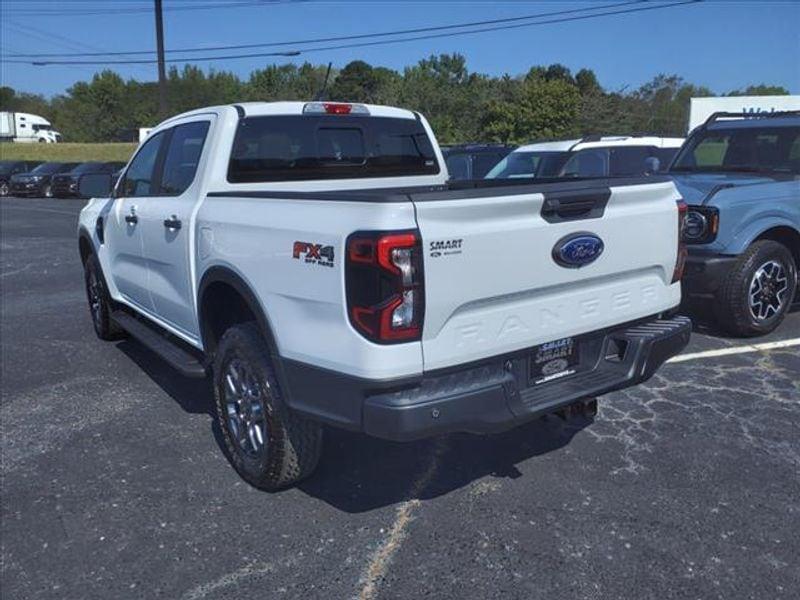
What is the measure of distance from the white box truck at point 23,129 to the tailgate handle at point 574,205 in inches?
3238

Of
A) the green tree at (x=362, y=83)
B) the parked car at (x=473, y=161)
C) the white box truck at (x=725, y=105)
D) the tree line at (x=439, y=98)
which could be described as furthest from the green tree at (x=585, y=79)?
the parked car at (x=473, y=161)

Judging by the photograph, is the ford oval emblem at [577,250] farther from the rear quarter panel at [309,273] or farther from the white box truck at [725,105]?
the white box truck at [725,105]

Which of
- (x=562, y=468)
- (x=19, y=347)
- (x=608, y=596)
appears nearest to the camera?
(x=608, y=596)

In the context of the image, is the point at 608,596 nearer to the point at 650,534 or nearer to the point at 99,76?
the point at 650,534

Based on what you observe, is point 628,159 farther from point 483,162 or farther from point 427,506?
point 427,506

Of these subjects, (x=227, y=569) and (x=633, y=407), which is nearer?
(x=227, y=569)

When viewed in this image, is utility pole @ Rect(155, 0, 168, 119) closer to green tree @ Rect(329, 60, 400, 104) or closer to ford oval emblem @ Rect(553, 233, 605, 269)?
ford oval emblem @ Rect(553, 233, 605, 269)

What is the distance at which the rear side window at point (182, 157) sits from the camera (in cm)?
434

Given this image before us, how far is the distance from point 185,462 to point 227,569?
1.18 meters

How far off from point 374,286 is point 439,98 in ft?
222

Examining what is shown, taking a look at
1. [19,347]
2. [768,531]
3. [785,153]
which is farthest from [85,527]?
[785,153]

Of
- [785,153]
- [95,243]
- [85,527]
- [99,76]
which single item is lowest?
[85,527]

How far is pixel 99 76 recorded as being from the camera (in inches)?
4301

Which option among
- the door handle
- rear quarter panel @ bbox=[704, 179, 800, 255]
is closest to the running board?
the door handle
